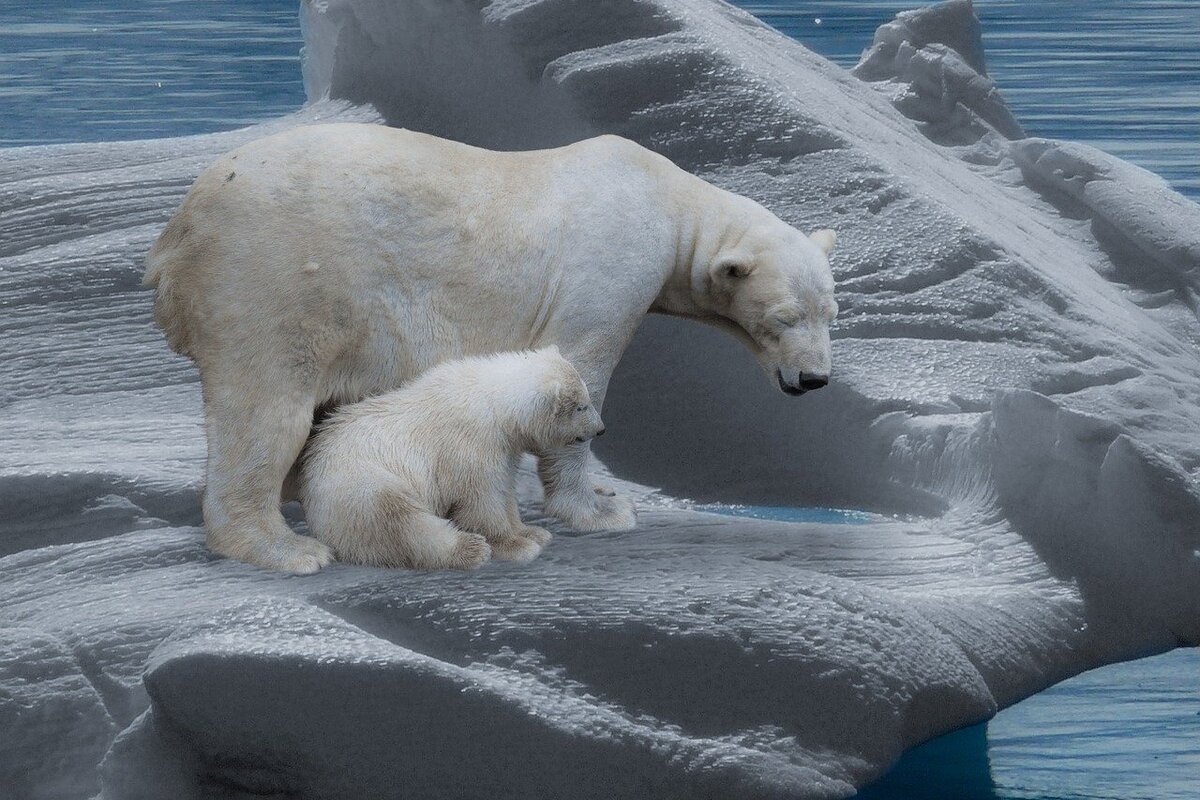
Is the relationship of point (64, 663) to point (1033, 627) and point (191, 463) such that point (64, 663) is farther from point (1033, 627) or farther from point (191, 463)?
point (1033, 627)

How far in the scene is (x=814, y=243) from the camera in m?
3.65

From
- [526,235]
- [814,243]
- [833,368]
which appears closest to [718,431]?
[833,368]

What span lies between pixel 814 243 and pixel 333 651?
5.19 ft

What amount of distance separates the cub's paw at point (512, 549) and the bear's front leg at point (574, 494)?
10.6 inches

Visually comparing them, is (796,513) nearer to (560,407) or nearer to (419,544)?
(560,407)

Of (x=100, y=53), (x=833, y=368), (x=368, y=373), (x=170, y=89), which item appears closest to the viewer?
(x=368, y=373)

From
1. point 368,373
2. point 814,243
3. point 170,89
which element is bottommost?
point 170,89

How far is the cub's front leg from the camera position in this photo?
3238mm

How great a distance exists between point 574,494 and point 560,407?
38 centimetres

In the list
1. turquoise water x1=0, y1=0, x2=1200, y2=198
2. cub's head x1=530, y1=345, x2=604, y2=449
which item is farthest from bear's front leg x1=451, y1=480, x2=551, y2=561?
turquoise water x1=0, y1=0, x2=1200, y2=198

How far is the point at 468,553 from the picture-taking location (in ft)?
10.4

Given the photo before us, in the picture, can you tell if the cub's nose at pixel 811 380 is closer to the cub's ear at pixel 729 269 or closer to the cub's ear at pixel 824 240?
the cub's ear at pixel 729 269

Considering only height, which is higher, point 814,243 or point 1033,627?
point 814,243

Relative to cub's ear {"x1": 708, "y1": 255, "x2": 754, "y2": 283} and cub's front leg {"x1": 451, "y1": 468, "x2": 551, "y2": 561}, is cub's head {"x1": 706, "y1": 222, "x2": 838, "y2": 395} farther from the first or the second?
cub's front leg {"x1": 451, "y1": 468, "x2": 551, "y2": 561}
